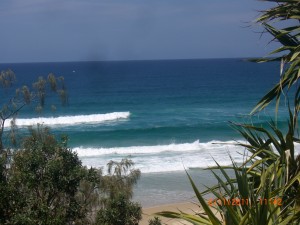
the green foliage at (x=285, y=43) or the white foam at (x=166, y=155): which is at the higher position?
the green foliage at (x=285, y=43)

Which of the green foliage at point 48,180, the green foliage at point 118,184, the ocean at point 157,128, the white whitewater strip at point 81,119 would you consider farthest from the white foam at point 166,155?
the green foliage at point 48,180

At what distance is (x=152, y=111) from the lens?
43.8m

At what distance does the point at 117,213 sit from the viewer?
8.99 metres

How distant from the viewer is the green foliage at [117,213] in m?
8.89

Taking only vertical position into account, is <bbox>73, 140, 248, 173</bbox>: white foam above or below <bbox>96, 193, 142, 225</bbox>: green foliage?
above

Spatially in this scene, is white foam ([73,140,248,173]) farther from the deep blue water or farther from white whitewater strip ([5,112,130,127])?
white whitewater strip ([5,112,130,127])

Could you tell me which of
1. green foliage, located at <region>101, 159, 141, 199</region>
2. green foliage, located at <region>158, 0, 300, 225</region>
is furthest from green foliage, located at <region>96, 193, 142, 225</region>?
green foliage, located at <region>158, 0, 300, 225</region>

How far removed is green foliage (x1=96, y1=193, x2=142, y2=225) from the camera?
8.89 meters

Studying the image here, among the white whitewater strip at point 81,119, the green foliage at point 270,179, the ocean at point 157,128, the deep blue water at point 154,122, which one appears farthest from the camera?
the white whitewater strip at point 81,119

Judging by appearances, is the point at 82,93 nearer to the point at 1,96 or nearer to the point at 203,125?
the point at 1,96

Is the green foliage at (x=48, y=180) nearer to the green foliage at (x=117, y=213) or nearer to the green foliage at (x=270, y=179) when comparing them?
the green foliage at (x=117, y=213)

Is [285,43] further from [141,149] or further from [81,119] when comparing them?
[81,119]

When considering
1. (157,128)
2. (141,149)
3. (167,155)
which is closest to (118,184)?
(167,155)

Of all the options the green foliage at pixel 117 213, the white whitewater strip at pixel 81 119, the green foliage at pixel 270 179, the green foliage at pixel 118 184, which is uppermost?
the white whitewater strip at pixel 81 119
